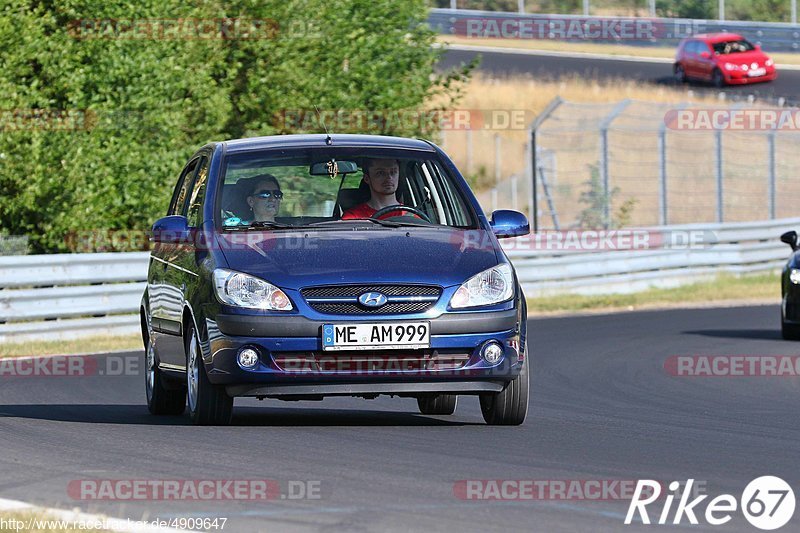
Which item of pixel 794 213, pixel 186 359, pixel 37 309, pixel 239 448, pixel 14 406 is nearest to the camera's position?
pixel 239 448

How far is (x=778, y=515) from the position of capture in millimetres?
6355

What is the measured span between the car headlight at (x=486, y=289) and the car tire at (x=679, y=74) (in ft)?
146

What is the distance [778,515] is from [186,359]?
14.6 ft

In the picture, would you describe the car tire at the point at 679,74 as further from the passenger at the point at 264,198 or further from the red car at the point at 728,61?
the passenger at the point at 264,198

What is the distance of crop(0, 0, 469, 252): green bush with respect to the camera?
22.0 metres

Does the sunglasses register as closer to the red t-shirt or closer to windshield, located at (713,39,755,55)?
the red t-shirt

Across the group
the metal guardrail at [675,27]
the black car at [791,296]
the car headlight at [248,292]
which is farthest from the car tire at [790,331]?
the metal guardrail at [675,27]

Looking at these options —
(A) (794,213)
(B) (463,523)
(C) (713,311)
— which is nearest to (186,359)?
(B) (463,523)

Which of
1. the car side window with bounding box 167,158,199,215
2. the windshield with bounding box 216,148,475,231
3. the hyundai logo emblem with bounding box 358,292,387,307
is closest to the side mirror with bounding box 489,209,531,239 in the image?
the windshield with bounding box 216,148,475,231

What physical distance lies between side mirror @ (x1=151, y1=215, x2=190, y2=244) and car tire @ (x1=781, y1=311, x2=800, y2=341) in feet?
31.1

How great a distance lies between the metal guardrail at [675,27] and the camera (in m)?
58.8

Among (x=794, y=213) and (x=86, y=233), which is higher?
(x=86, y=233)

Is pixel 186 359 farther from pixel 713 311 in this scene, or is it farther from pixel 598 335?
pixel 713 311

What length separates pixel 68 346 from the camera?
18469mm
